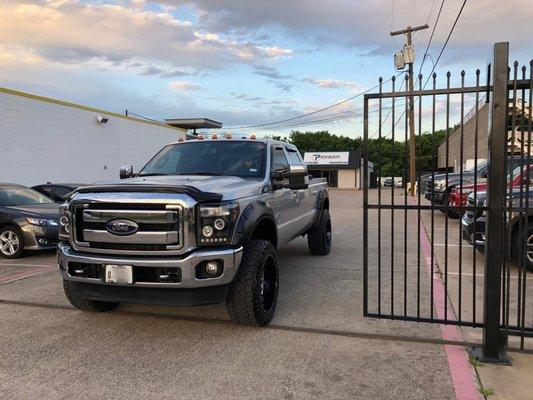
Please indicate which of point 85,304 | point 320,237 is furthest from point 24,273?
point 320,237

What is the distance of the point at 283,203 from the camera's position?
6.33 meters

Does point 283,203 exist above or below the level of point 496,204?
below

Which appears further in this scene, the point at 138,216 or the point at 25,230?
the point at 25,230

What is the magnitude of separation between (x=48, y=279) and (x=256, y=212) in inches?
153

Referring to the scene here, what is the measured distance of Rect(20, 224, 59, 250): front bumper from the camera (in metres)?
8.82

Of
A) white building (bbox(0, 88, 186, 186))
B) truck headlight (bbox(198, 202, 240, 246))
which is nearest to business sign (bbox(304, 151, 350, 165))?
white building (bbox(0, 88, 186, 186))

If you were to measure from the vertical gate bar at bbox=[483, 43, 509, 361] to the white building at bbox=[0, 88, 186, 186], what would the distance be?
1554 centimetres

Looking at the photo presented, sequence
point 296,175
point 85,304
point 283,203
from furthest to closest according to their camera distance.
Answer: point 283,203, point 296,175, point 85,304

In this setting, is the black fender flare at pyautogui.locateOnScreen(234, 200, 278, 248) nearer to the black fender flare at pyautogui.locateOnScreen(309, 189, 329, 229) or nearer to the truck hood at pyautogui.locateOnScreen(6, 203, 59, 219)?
the black fender flare at pyautogui.locateOnScreen(309, 189, 329, 229)

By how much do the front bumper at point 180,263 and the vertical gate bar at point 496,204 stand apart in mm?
2167

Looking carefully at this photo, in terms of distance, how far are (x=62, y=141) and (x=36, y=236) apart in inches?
422

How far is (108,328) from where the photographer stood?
500cm

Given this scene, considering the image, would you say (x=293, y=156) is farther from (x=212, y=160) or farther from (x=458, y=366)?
(x=458, y=366)

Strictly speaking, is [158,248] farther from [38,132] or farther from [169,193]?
[38,132]
